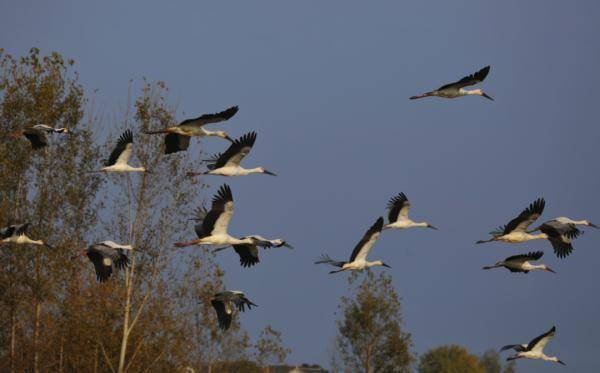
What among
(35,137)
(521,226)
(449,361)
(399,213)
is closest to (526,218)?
(521,226)

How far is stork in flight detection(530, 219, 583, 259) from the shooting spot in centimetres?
2066

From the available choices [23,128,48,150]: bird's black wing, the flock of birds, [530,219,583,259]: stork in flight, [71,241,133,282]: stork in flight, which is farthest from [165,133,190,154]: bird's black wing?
[530,219,583,259]: stork in flight

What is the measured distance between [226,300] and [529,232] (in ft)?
24.0

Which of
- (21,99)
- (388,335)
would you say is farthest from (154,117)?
(388,335)

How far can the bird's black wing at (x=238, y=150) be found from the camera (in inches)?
758

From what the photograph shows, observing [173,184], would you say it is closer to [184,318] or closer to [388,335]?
[184,318]

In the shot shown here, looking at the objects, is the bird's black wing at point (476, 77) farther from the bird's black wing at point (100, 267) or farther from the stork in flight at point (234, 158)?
the bird's black wing at point (100, 267)

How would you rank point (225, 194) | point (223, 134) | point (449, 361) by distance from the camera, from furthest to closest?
point (449, 361), point (223, 134), point (225, 194)

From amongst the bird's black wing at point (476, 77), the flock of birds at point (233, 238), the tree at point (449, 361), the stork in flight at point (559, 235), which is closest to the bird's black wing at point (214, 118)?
the flock of birds at point (233, 238)

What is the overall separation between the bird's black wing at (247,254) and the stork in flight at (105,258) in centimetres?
245

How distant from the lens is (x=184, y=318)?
29.9m

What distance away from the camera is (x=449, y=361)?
78625 mm

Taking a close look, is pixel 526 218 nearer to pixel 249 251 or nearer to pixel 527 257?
pixel 527 257

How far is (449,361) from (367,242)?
61.1m
